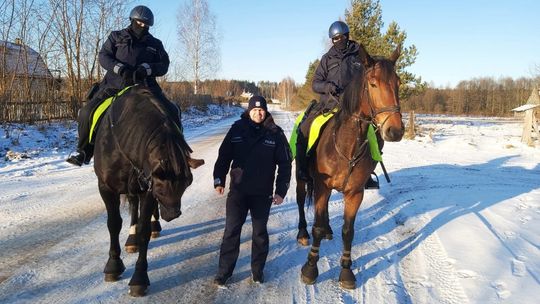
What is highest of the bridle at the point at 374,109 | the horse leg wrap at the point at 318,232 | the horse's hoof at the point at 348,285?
the bridle at the point at 374,109

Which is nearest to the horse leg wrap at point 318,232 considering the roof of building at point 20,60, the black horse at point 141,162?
the black horse at point 141,162

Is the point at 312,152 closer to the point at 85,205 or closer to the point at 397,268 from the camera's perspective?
the point at 397,268

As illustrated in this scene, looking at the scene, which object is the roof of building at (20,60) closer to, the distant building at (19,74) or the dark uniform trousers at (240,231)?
the distant building at (19,74)

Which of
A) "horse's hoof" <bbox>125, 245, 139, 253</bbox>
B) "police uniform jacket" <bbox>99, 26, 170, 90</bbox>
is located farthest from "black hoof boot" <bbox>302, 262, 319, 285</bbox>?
"police uniform jacket" <bbox>99, 26, 170, 90</bbox>

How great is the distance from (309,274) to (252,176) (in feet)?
4.06

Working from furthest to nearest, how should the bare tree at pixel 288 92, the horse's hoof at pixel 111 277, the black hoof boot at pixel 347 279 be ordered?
the bare tree at pixel 288 92 < the black hoof boot at pixel 347 279 < the horse's hoof at pixel 111 277

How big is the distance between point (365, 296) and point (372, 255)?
1.16 metres

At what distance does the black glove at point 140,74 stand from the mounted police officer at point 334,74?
219cm

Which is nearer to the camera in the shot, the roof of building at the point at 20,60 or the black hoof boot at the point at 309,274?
the black hoof boot at the point at 309,274

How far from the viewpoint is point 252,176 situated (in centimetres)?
405

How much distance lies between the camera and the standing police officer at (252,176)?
404cm

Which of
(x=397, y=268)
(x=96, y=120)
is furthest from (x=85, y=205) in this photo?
(x=397, y=268)

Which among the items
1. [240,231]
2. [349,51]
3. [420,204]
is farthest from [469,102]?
[240,231]

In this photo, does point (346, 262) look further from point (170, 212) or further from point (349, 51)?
point (349, 51)
